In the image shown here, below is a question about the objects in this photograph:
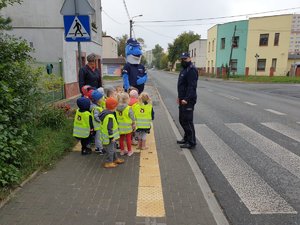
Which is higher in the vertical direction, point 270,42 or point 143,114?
point 270,42

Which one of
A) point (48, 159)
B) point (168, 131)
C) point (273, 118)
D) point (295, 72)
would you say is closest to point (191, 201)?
point (48, 159)

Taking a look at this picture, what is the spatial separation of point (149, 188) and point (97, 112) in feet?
6.13

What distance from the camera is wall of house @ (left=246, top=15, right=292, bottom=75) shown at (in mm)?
40938

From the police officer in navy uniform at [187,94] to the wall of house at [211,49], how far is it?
4593 cm

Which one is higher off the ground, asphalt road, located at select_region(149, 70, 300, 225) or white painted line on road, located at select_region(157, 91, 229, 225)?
white painted line on road, located at select_region(157, 91, 229, 225)

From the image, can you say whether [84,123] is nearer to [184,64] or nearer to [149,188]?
[149,188]

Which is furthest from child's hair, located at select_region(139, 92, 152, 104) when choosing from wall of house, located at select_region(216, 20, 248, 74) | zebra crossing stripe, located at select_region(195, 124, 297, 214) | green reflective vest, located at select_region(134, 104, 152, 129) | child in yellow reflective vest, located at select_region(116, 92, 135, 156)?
wall of house, located at select_region(216, 20, 248, 74)

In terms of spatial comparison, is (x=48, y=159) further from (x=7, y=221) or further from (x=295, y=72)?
(x=295, y=72)

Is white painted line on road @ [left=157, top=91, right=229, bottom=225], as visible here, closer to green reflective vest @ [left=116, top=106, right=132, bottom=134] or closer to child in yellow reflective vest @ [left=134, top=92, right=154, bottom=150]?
child in yellow reflective vest @ [left=134, top=92, right=154, bottom=150]

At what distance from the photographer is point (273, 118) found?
9.55 metres

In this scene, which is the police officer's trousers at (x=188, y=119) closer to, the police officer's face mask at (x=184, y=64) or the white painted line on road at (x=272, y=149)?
the police officer's face mask at (x=184, y=64)

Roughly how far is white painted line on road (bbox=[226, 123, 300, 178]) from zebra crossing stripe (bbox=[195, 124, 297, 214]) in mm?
689

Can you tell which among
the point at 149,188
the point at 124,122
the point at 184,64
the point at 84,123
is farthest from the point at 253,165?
the point at 84,123

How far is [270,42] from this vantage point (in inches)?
1642
